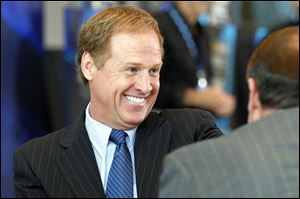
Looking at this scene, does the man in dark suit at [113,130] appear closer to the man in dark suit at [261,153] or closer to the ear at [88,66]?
the ear at [88,66]

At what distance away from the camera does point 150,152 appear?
2336mm

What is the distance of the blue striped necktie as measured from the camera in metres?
2.24

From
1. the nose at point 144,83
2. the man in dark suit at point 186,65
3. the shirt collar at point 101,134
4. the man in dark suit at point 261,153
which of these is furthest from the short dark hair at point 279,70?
the man in dark suit at point 186,65

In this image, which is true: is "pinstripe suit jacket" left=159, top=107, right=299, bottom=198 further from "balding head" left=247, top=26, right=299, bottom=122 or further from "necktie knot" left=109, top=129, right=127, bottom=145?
"necktie knot" left=109, top=129, right=127, bottom=145

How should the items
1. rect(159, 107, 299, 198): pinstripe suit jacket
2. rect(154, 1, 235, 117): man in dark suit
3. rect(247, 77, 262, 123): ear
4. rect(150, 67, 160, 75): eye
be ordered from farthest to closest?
1. rect(154, 1, 235, 117): man in dark suit
2. rect(150, 67, 160, 75): eye
3. rect(247, 77, 262, 123): ear
4. rect(159, 107, 299, 198): pinstripe suit jacket

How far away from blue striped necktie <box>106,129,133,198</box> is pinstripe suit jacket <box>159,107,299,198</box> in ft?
1.97

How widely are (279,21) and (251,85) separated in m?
2.38

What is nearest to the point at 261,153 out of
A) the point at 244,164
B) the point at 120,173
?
the point at 244,164

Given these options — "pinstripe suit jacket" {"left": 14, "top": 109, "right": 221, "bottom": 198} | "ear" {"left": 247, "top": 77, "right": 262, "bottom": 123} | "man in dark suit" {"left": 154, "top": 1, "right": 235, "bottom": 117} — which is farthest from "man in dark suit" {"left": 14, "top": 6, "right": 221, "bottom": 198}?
"man in dark suit" {"left": 154, "top": 1, "right": 235, "bottom": 117}

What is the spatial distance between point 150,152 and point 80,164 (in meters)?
0.22

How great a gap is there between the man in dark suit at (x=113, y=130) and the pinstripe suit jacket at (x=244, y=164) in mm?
636

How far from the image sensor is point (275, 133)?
64.2 inches

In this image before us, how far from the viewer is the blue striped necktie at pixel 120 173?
A: 2.24m

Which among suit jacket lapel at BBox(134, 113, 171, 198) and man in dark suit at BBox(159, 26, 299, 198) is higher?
man in dark suit at BBox(159, 26, 299, 198)
